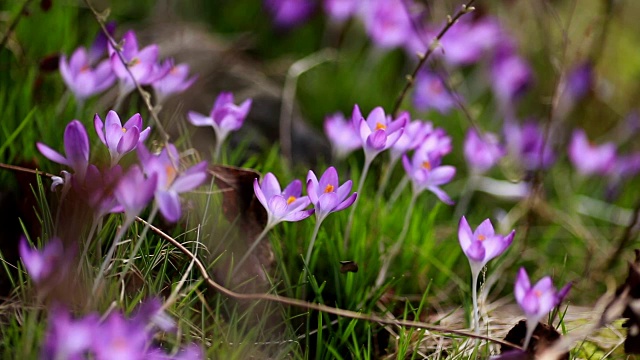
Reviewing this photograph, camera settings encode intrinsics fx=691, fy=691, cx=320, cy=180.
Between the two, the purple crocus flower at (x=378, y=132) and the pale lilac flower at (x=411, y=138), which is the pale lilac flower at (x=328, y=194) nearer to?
the purple crocus flower at (x=378, y=132)

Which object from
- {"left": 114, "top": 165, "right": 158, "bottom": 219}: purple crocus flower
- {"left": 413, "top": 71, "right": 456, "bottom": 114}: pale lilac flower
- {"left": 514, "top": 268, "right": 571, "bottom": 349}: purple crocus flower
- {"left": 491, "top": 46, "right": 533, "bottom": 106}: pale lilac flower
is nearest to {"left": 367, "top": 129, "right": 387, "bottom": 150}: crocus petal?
{"left": 514, "top": 268, "right": 571, "bottom": 349}: purple crocus flower

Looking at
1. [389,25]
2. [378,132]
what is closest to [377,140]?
[378,132]

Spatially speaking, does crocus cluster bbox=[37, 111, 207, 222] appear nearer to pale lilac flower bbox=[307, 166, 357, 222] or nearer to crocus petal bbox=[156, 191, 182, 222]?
crocus petal bbox=[156, 191, 182, 222]

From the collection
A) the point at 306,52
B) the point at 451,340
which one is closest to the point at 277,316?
the point at 451,340

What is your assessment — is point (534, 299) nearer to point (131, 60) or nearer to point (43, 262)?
point (43, 262)

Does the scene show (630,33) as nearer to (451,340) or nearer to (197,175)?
(451,340)
